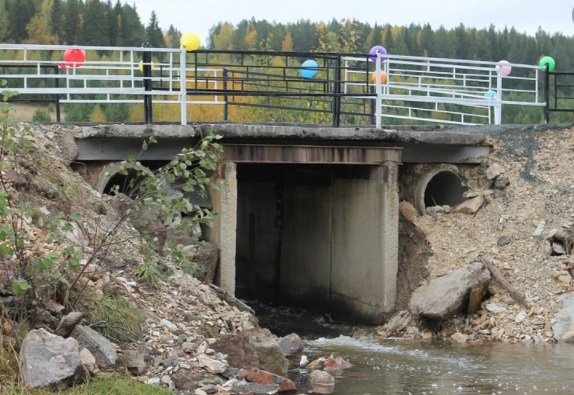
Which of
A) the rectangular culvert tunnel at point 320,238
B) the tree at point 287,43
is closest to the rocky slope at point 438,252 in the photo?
the rectangular culvert tunnel at point 320,238

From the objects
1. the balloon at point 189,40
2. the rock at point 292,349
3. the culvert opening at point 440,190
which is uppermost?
the balloon at point 189,40

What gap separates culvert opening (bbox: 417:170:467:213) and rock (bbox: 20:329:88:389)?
34.2 feet

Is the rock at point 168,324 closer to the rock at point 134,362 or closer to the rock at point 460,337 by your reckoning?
the rock at point 134,362

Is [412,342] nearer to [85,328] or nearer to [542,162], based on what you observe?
[542,162]

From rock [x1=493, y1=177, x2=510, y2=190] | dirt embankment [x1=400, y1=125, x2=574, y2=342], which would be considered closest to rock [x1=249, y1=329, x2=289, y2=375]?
dirt embankment [x1=400, y1=125, x2=574, y2=342]

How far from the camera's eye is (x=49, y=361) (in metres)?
10.5

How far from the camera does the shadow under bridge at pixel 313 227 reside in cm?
1816

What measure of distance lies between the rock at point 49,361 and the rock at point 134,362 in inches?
28.5

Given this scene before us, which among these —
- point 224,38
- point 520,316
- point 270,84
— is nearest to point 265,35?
point 224,38

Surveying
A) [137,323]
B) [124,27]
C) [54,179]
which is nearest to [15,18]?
[124,27]

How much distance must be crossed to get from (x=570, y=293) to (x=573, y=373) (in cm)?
325

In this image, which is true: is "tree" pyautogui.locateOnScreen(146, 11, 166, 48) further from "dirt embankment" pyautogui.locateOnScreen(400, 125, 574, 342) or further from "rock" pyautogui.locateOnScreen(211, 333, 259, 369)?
"rock" pyautogui.locateOnScreen(211, 333, 259, 369)

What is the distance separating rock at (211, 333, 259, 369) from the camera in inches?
481

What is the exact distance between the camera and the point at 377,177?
19.3 meters
